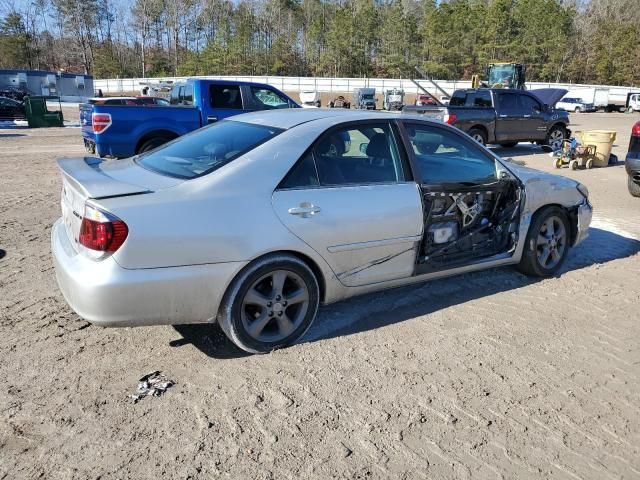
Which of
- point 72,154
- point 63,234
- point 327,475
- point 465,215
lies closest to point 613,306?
point 465,215

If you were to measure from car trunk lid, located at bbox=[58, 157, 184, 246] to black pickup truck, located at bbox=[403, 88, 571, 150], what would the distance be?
37.5ft

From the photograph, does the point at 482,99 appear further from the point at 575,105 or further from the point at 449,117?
the point at 575,105

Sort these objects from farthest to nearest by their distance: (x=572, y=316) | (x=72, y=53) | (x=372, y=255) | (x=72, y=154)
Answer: (x=72, y=53)
(x=72, y=154)
(x=572, y=316)
(x=372, y=255)

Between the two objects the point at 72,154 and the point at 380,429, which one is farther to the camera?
the point at 72,154

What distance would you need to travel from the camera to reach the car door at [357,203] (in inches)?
139

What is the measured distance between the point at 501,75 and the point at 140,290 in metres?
38.2

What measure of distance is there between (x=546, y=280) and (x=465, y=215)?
1290 millimetres

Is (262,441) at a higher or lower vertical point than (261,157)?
lower

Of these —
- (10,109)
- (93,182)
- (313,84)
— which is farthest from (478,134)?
(313,84)

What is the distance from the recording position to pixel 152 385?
124 inches

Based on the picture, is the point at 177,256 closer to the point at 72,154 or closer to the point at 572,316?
the point at 572,316

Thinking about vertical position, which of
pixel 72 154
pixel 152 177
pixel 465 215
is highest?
pixel 152 177

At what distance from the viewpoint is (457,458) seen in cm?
263

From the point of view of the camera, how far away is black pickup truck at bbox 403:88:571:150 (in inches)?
563
